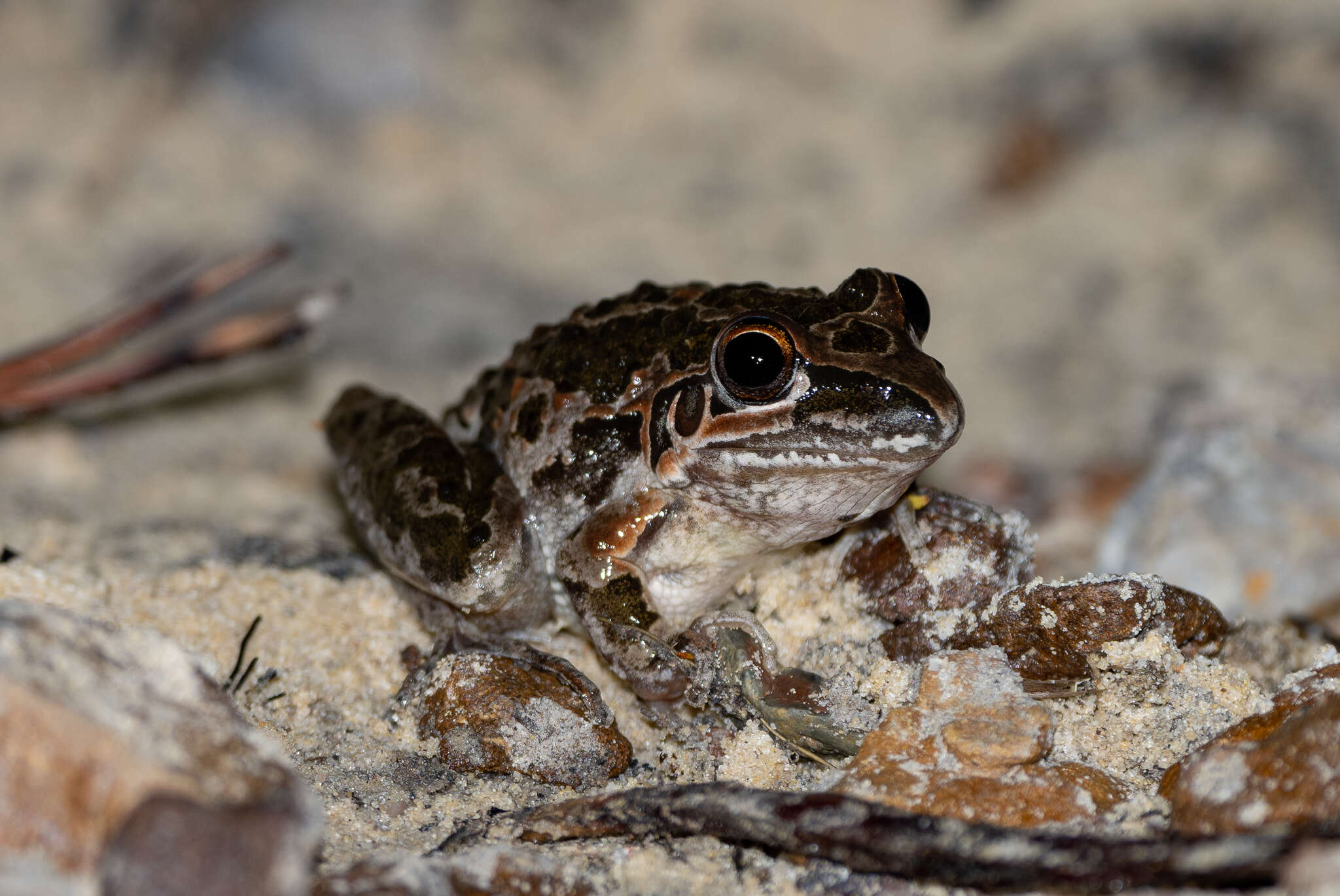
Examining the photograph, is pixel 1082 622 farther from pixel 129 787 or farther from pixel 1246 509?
pixel 1246 509

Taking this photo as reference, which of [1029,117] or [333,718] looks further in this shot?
[1029,117]

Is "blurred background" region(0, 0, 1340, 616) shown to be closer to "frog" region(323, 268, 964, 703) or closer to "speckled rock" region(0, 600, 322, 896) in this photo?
"frog" region(323, 268, 964, 703)

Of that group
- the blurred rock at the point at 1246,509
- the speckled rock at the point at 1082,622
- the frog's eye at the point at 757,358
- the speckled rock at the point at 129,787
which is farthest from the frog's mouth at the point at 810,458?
the blurred rock at the point at 1246,509

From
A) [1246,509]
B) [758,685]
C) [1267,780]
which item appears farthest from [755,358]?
[1246,509]

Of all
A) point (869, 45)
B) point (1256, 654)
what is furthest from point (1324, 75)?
point (1256, 654)

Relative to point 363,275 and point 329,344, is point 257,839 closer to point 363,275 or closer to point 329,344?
point 329,344

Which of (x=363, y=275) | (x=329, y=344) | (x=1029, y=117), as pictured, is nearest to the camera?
(x=329, y=344)

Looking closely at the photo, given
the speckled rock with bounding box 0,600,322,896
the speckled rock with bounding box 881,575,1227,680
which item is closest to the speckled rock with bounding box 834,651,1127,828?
the speckled rock with bounding box 881,575,1227,680

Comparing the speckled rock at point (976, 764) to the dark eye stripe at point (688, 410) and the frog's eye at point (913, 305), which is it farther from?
the frog's eye at point (913, 305)
